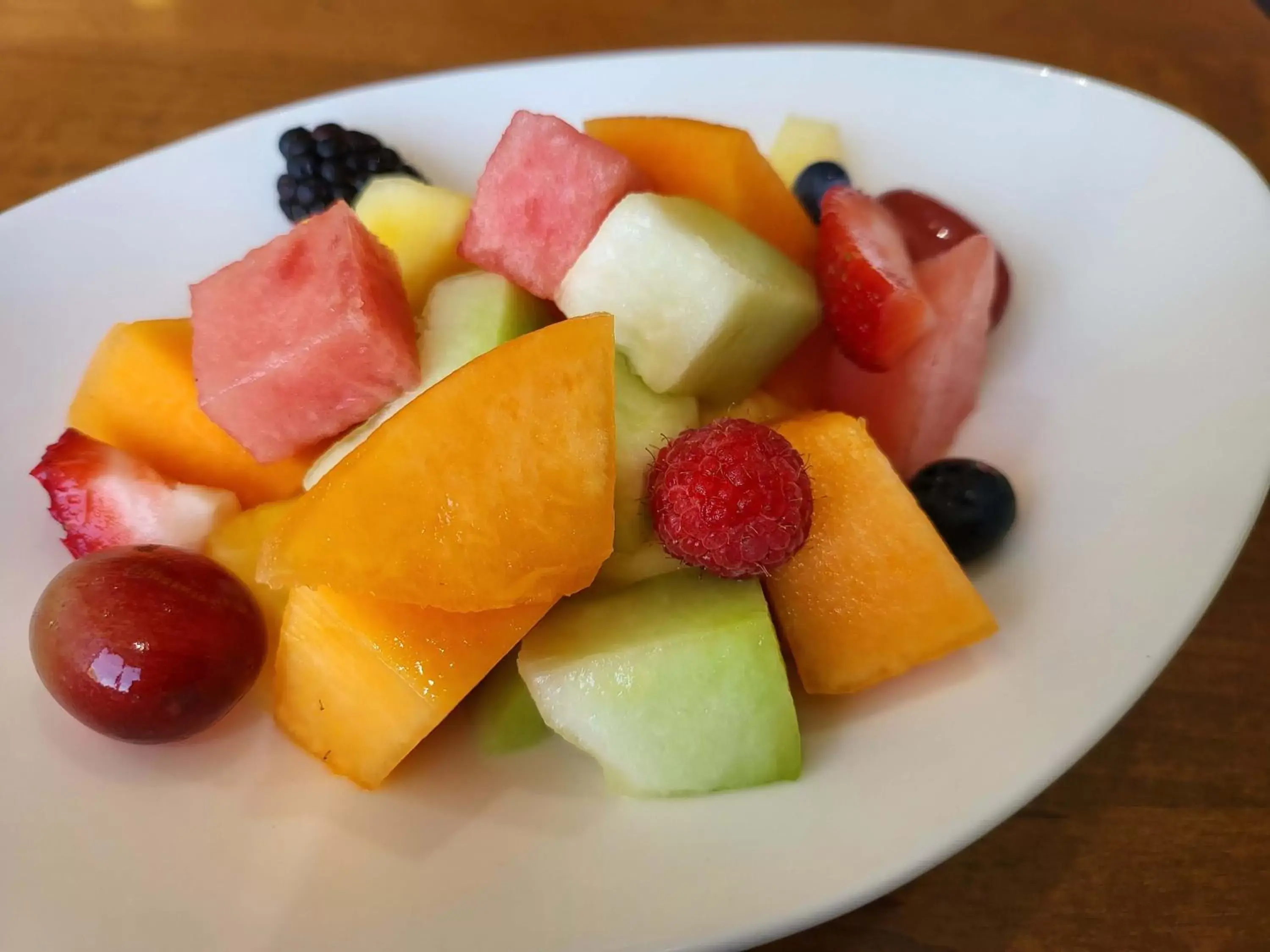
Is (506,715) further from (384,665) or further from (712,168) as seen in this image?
(712,168)

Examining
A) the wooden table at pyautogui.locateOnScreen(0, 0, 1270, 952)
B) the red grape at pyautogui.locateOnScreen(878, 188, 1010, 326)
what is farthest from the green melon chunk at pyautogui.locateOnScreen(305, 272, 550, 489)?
the wooden table at pyautogui.locateOnScreen(0, 0, 1270, 952)

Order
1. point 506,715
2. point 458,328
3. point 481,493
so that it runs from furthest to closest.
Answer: point 458,328
point 506,715
point 481,493

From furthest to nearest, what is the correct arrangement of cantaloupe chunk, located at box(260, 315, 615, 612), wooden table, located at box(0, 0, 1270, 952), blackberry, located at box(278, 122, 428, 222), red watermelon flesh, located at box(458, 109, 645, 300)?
blackberry, located at box(278, 122, 428, 222) → red watermelon flesh, located at box(458, 109, 645, 300) → wooden table, located at box(0, 0, 1270, 952) → cantaloupe chunk, located at box(260, 315, 615, 612)

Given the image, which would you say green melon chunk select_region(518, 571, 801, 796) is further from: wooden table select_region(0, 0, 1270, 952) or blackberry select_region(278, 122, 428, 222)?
blackberry select_region(278, 122, 428, 222)

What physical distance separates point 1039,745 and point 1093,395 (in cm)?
44

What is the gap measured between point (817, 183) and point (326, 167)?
67 cm

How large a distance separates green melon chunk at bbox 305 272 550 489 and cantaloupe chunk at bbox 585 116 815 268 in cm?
22

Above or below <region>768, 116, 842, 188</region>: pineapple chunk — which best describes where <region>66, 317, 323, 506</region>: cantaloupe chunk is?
below

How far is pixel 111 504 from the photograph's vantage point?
37.4 inches

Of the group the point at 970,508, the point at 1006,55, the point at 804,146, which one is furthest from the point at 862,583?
the point at 1006,55

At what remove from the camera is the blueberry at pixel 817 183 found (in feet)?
4.00

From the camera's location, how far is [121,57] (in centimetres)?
176

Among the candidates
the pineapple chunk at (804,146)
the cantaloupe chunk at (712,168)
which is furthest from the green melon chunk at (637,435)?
the pineapple chunk at (804,146)

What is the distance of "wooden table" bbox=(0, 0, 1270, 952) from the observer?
0.87m
